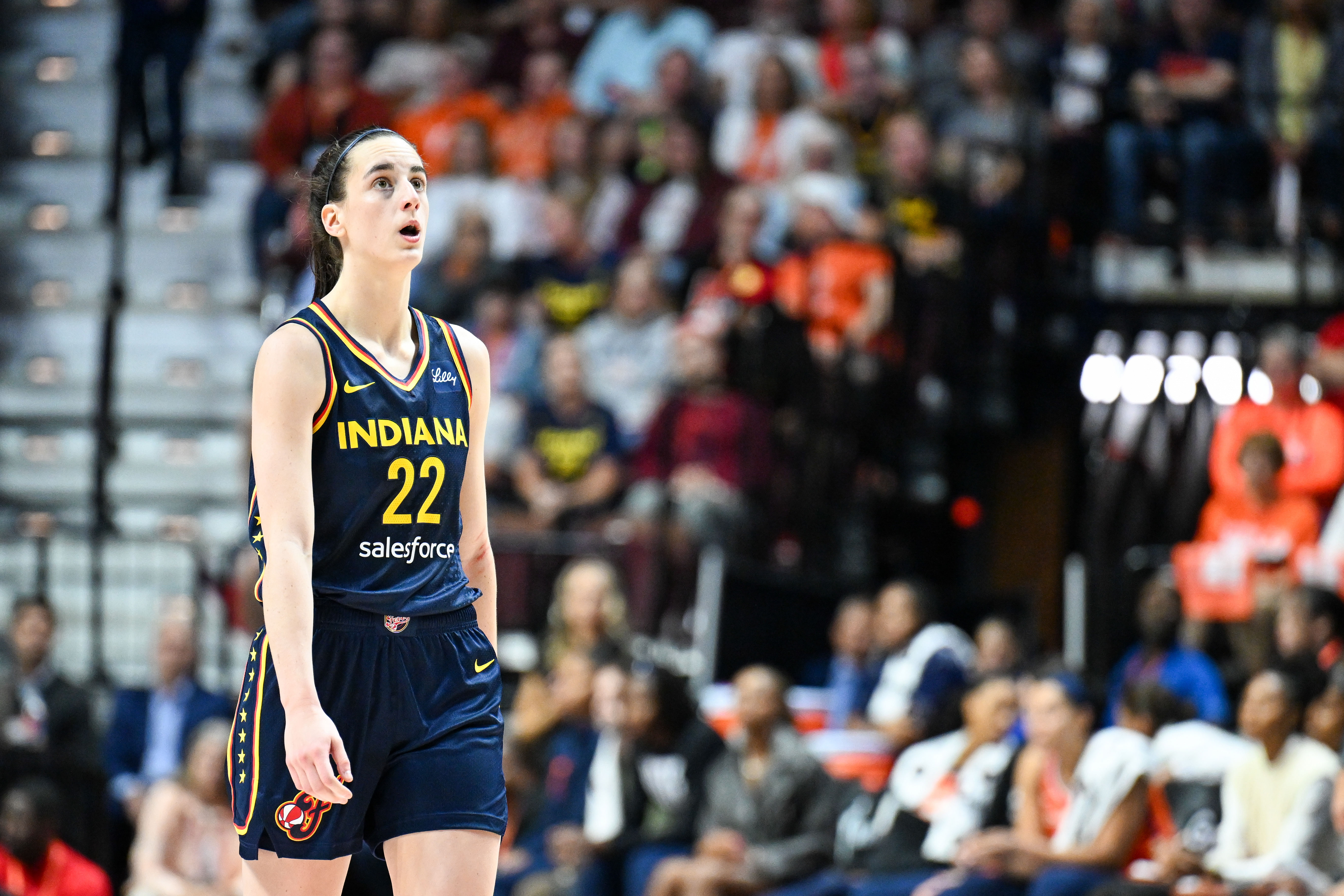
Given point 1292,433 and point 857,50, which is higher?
point 857,50

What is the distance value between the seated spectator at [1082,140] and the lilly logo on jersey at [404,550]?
25.5 feet

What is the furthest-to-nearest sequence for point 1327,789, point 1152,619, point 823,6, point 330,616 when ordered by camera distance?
point 823,6
point 1152,619
point 1327,789
point 330,616

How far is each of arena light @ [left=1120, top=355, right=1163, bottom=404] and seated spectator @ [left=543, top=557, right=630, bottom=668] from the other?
11.5ft

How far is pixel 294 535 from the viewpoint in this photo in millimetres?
3146

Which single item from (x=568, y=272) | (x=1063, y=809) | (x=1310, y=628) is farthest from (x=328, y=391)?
(x=568, y=272)

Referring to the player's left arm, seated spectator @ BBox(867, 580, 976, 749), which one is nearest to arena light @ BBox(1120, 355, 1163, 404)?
seated spectator @ BBox(867, 580, 976, 749)

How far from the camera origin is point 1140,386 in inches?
419

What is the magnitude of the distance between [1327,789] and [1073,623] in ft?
8.46

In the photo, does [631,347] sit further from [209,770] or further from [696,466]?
[209,770]

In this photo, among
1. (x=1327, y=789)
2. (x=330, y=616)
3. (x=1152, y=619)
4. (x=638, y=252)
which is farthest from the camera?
(x=638, y=252)

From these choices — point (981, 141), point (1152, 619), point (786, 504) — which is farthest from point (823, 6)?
point (1152, 619)

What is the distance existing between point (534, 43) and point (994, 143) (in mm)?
3344

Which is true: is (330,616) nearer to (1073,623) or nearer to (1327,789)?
(1327,789)

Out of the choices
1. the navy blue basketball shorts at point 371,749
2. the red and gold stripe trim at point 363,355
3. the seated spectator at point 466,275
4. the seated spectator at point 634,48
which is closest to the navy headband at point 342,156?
the red and gold stripe trim at point 363,355
